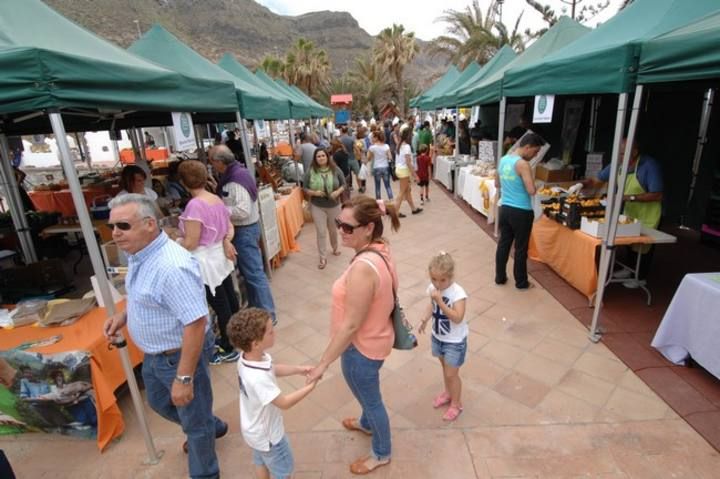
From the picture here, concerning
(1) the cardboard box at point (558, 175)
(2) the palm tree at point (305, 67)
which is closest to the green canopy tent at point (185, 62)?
(1) the cardboard box at point (558, 175)

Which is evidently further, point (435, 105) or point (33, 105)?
point (435, 105)

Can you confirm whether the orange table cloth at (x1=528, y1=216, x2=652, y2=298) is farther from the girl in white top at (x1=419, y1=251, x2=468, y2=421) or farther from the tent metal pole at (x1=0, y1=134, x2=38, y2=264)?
the tent metal pole at (x1=0, y1=134, x2=38, y2=264)

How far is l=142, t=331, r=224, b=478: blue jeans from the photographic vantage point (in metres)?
1.95

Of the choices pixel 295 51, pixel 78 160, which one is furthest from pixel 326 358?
pixel 295 51

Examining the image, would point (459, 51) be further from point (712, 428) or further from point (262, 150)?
point (712, 428)

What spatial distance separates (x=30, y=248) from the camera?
504 centimetres

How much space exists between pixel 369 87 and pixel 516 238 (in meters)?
36.7

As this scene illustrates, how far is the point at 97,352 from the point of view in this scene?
2.67 meters

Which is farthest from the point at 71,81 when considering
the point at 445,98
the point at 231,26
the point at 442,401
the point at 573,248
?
the point at 231,26

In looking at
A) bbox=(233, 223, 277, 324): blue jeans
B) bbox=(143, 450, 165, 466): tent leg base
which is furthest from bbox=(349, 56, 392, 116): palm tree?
bbox=(143, 450, 165, 466): tent leg base

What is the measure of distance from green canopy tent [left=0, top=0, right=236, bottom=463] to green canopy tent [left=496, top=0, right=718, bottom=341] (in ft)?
11.1

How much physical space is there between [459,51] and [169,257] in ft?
71.1

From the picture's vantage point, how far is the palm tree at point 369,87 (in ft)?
124

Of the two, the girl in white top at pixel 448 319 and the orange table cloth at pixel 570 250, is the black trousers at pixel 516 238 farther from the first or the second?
the girl in white top at pixel 448 319
